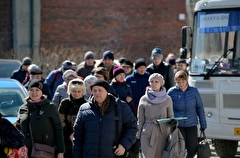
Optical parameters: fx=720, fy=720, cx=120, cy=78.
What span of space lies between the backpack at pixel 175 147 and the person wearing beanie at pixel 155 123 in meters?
0.14

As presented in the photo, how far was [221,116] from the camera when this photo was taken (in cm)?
1306

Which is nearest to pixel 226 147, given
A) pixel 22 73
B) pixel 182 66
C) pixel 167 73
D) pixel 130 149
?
pixel 167 73

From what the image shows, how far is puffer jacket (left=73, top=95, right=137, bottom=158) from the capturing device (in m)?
8.12

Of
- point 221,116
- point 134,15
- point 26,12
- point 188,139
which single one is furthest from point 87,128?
point 134,15

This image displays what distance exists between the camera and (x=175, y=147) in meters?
10.2

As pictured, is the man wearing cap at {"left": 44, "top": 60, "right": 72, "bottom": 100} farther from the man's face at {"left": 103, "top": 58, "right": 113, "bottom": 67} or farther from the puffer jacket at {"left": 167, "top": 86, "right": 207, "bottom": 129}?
the puffer jacket at {"left": 167, "top": 86, "right": 207, "bottom": 129}

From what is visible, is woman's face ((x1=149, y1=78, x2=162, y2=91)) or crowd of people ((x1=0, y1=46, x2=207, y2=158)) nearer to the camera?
crowd of people ((x1=0, y1=46, x2=207, y2=158))

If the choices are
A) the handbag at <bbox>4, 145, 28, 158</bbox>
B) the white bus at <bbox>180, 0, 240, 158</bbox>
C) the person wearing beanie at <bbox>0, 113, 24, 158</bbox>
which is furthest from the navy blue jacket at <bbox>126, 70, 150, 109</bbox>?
the person wearing beanie at <bbox>0, 113, 24, 158</bbox>

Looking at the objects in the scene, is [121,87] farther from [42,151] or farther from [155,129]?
[42,151]

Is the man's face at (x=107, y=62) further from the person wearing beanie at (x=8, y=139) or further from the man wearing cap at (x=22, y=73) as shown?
the person wearing beanie at (x=8, y=139)

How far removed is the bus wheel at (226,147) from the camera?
1376 centimetres

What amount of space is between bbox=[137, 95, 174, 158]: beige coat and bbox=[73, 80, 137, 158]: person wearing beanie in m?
2.07

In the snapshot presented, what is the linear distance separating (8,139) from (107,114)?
1.53 meters

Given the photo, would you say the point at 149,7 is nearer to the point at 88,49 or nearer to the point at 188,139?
the point at 88,49
